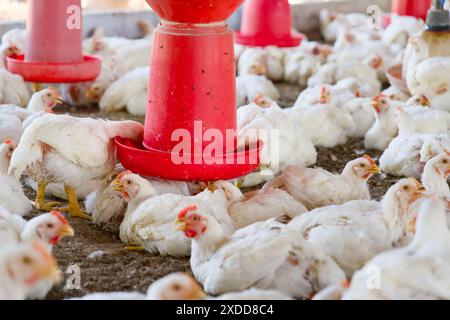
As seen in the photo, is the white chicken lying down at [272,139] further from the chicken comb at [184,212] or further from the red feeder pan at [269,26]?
the red feeder pan at [269,26]

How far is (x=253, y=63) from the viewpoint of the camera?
684 cm

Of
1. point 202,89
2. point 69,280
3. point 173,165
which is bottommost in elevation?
point 69,280

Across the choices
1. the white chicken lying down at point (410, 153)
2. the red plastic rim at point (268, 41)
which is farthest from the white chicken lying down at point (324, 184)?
the red plastic rim at point (268, 41)

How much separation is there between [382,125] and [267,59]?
2027mm

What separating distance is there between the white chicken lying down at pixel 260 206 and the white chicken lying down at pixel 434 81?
2.00 meters

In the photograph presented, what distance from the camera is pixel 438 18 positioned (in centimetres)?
596

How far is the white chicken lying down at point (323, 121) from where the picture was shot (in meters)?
5.32

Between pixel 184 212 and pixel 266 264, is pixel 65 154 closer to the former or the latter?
pixel 184 212

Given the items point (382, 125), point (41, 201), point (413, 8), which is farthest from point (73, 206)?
point (413, 8)

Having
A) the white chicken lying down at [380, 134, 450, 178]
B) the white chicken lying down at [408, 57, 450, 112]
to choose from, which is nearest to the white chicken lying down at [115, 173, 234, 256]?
the white chicken lying down at [380, 134, 450, 178]

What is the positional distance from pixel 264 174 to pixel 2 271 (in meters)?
2.21

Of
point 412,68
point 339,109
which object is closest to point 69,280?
point 339,109

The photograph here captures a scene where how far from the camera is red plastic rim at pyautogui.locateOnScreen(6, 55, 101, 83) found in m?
5.49

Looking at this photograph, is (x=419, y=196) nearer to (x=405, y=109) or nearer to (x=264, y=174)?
(x=264, y=174)
